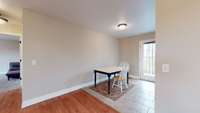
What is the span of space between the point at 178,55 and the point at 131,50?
14.8 feet

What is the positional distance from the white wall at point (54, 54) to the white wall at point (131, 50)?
195cm

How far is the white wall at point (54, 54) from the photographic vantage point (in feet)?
9.31

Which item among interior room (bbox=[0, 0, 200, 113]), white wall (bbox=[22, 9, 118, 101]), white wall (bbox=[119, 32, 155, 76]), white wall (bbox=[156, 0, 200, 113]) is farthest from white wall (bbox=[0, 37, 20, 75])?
white wall (bbox=[156, 0, 200, 113])

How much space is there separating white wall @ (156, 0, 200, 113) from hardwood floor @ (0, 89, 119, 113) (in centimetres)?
137

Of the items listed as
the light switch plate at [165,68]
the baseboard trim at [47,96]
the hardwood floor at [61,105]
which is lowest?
the hardwood floor at [61,105]

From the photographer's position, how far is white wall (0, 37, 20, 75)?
688 centimetres

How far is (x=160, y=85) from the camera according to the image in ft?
5.24

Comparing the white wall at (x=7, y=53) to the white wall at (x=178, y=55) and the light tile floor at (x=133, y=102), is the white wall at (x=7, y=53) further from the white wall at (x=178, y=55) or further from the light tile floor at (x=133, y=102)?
the white wall at (x=178, y=55)

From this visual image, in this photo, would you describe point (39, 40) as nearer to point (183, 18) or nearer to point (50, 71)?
point (50, 71)

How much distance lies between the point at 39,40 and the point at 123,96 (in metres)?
2.91

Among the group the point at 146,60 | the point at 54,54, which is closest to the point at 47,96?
the point at 54,54

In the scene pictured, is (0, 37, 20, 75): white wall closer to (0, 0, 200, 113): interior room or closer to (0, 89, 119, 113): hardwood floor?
(0, 0, 200, 113): interior room

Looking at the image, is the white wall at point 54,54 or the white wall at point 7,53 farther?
the white wall at point 7,53

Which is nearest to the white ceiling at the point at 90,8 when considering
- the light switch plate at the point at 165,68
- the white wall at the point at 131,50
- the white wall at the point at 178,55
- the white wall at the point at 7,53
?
the white wall at the point at 178,55
